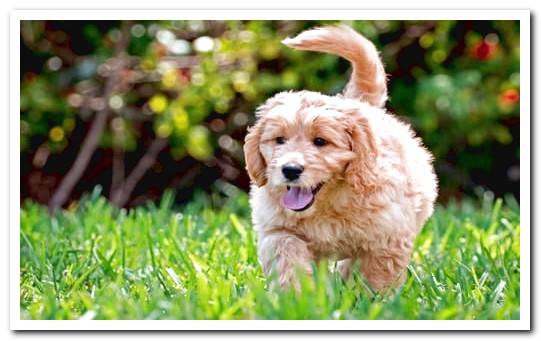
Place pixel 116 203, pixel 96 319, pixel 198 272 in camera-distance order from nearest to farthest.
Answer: pixel 96 319
pixel 198 272
pixel 116 203

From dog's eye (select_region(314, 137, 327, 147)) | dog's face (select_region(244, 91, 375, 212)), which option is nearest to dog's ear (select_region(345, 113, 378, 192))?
dog's face (select_region(244, 91, 375, 212))

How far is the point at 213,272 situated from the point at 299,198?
1.87 feet

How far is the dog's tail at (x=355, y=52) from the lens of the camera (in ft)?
14.8

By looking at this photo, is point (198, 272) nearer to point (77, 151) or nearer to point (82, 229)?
point (82, 229)

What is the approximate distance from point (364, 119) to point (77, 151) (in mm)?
4120

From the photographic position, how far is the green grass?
139 inches

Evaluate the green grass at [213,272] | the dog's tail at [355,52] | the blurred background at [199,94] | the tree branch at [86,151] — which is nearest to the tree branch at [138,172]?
the blurred background at [199,94]

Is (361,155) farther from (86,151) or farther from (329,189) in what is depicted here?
(86,151)

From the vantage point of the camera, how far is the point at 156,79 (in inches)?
294

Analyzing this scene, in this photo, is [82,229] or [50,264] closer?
[50,264]
